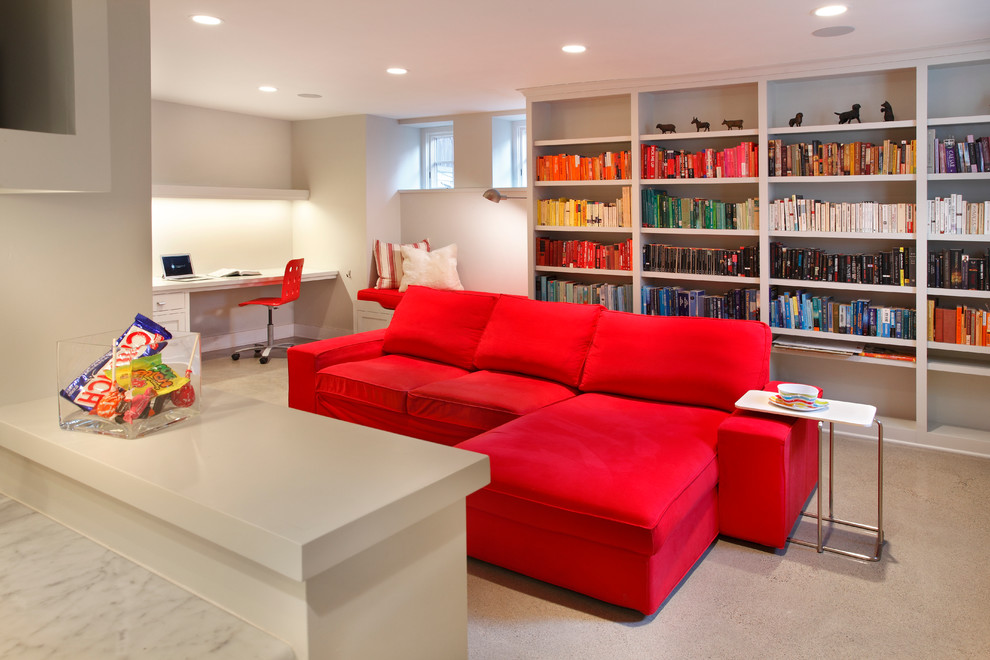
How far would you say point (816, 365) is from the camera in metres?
5.10

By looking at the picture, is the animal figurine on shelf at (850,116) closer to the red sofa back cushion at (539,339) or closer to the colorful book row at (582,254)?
the colorful book row at (582,254)

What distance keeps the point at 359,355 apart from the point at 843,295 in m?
3.23

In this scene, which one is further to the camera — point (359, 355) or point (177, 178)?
point (177, 178)

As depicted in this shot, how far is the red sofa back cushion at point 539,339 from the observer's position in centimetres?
396

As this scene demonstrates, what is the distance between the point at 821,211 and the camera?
4.81 meters

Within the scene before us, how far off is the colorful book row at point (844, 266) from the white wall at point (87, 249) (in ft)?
13.9

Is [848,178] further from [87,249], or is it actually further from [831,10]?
[87,249]

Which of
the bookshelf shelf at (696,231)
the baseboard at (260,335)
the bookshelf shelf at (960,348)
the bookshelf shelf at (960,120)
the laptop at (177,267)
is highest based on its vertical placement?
the bookshelf shelf at (960,120)

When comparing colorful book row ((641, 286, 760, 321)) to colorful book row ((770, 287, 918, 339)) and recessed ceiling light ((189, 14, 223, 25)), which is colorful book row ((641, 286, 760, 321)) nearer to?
colorful book row ((770, 287, 918, 339))

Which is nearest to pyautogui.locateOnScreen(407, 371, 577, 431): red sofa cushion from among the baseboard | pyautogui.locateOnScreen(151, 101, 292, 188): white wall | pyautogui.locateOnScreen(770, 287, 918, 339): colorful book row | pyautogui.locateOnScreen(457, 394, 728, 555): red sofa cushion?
pyautogui.locateOnScreen(457, 394, 728, 555): red sofa cushion

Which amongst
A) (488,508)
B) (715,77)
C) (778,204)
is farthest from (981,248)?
(488,508)

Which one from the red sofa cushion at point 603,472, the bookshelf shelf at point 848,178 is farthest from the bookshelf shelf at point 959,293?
the red sofa cushion at point 603,472

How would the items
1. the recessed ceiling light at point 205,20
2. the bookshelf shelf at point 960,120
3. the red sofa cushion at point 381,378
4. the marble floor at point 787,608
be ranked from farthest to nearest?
the bookshelf shelf at point 960,120, the red sofa cushion at point 381,378, the recessed ceiling light at point 205,20, the marble floor at point 787,608

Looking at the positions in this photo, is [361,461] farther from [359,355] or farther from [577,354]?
[359,355]
